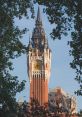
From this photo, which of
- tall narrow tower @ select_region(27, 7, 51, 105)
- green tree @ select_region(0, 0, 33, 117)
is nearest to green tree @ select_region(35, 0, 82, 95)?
green tree @ select_region(0, 0, 33, 117)

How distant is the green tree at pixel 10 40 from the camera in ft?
53.0

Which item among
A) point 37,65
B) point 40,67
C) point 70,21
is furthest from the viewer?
point 40,67

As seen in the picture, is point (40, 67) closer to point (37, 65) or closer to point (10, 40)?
point (37, 65)

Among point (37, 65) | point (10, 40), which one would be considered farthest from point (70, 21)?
point (37, 65)

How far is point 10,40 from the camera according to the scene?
1778 cm

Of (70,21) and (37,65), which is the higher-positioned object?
(37,65)

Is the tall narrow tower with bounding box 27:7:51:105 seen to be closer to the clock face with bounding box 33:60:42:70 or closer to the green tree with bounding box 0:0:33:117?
the clock face with bounding box 33:60:42:70

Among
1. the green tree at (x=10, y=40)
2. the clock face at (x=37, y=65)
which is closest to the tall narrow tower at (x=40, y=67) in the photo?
the clock face at (x=37, y=65)

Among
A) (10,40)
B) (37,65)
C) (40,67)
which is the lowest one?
(10,40)

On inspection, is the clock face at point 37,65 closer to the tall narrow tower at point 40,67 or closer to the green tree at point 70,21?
the tall narrow tower at point 40,67

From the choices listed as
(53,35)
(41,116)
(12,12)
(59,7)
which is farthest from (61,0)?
(41,116)

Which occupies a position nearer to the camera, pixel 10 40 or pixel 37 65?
pixel 10 40

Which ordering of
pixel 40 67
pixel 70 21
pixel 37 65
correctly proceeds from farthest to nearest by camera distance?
pixel 40 67
pixel 37 65
pixel 70 21

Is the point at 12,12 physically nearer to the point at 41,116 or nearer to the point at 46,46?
the point at 41,116
